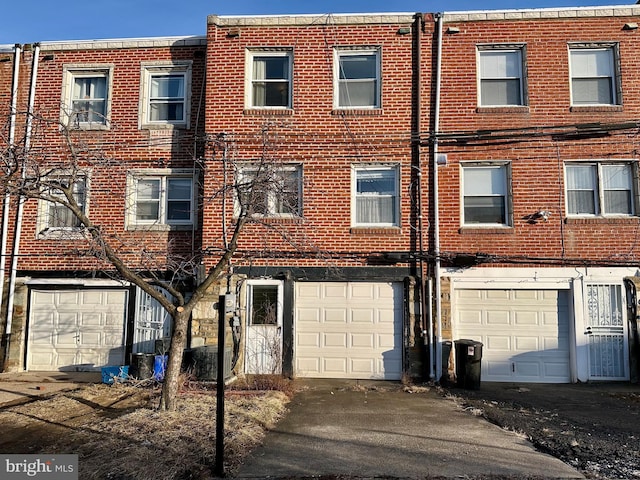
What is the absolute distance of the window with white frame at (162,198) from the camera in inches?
500

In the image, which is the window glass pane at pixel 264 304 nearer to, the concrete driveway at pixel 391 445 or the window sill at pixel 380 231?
the window sill at pixel 380 231

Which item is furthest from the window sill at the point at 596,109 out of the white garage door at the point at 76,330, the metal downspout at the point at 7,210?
the metal downspout at the point at 7,210

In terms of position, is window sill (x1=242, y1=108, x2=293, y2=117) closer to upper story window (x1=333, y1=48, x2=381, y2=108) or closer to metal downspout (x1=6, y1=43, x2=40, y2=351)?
upper story window (x1=333, y1=48, x2=381, y2=108)

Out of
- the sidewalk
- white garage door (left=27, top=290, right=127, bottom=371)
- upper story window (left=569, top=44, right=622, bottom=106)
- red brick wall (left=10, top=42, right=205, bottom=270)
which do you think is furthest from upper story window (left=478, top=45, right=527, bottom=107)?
the sidewalk

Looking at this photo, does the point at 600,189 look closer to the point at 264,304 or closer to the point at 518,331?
the point at 518,331

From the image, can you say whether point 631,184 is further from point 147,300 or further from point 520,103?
Result: point 147,300

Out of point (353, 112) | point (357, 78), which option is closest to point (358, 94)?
point (357, 78)

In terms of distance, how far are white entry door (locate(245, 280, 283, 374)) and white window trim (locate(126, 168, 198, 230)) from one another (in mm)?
2274

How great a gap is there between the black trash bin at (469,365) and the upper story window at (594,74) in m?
6.20

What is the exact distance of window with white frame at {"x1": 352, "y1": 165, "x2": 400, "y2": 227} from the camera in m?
12.1

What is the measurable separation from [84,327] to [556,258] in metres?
11.2

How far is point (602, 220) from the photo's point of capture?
38.4ft

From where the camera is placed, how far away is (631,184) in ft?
39.1

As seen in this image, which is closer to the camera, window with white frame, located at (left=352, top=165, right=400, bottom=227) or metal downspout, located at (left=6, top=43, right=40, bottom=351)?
window with white frame, located at (left=352, top=165, right=400, bottom=227)
